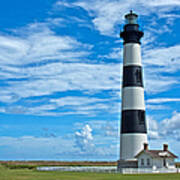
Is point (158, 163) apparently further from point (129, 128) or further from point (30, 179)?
point (30, 179)

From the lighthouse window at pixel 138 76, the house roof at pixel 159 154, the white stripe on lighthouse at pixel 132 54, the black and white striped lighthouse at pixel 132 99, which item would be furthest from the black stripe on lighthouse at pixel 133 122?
the white stripe on lighthouse at pixel 132 54

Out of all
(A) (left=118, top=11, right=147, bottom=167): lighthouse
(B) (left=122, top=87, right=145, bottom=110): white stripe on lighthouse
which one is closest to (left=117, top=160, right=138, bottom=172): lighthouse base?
(A) (left=118, top=11, right=147, bottom=167): lighthouse

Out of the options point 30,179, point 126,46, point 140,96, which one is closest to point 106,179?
point 30,179

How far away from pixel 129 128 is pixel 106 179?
44.5ft

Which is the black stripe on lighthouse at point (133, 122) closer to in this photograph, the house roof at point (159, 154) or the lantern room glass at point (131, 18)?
the house roof at point (159, 154)

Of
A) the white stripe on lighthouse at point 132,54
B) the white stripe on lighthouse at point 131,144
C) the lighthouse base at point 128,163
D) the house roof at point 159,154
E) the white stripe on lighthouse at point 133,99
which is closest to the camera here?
the white stripe on lighthouse at point 131,144

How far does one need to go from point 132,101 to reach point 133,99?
11.4 inches

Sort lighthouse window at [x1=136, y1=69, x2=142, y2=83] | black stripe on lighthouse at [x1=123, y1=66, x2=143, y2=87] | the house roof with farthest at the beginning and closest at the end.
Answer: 1. lighthouse window at [x1=136, y1=69, x2=142, y2=83]
2. black stripe on lighthouse at [x1=123, y1=66, x2=143, y2=87]
3. the house roof

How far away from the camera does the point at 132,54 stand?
143 feet

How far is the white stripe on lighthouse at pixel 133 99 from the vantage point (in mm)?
42000

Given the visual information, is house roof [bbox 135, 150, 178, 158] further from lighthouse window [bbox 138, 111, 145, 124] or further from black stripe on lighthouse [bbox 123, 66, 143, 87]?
black stripe on lighthouse [bbox 123, 66, 143, 87]

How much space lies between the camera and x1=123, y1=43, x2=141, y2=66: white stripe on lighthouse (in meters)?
43.3

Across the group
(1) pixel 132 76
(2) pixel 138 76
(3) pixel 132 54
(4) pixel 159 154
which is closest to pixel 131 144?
(4) pixel 159 154

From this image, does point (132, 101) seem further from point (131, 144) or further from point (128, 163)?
point (128, 163)
